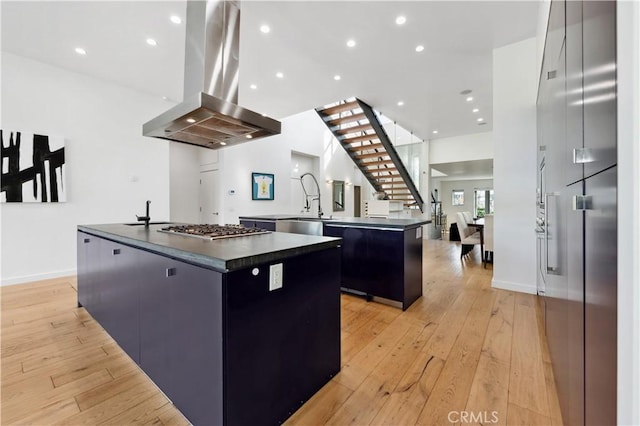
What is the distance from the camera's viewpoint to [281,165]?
7.68 meters

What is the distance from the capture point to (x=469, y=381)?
5.74ft

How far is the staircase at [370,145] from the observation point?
640 centimetres

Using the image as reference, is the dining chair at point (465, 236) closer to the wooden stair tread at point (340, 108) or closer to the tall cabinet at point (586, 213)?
the wooden stair tread at point (340, 108)

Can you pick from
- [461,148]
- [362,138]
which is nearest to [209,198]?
[362,138]

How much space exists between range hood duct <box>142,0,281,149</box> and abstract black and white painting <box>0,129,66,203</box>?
2.77 metres

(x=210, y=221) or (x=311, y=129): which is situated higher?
(x=311, y=129)

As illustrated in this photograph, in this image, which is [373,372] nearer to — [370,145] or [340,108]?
[340,108]

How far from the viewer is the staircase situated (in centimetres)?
640

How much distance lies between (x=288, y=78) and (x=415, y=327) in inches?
166

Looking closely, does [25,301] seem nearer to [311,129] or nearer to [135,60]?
[135,60]

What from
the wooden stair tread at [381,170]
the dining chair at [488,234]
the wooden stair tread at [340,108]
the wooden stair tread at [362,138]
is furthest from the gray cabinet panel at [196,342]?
the wooden stair tread at [381,170]

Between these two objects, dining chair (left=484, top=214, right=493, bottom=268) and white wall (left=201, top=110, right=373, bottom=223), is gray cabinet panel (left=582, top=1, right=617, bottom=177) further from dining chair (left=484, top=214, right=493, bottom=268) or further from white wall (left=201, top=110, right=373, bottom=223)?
white wall (left=201, top=110, right=373, bottom=223)

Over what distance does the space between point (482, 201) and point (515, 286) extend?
34.2ft

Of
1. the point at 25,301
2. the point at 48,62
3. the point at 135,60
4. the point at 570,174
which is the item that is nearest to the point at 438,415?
the point at 570,174
